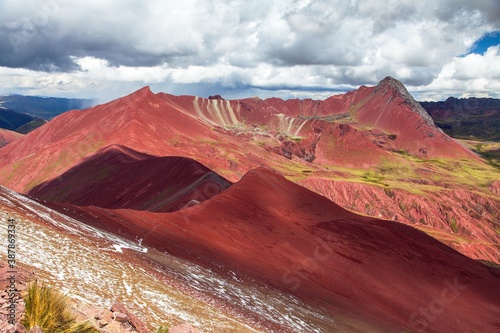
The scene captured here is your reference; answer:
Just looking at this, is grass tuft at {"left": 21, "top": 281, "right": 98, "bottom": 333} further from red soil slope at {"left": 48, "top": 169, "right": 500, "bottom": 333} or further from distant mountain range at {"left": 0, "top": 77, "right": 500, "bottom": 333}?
red soil slope at {"left": 48, "top": 169, "right": 500, "bottom": 333}

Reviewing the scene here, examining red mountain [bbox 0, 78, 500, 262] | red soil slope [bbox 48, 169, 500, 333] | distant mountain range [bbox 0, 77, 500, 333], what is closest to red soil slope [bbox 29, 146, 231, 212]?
distant mountain range [bbox 0, 77, 500, 333]

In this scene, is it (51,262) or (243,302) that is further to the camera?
(243,302)

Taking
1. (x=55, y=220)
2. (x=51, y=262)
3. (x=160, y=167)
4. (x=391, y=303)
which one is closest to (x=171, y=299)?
(x=51, y=262)

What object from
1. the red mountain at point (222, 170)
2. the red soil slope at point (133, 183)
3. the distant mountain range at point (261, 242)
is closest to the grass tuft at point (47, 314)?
the distant mountain range at point (261, 242)

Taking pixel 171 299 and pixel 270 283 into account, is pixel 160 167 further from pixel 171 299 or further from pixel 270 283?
pixel 171 299

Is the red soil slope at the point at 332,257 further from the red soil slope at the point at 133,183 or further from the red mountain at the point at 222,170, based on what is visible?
the red mountain at the point at 222,170

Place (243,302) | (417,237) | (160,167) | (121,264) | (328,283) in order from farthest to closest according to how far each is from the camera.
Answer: (160,167), (417,237), (328,283), (243,302), (121,264)
